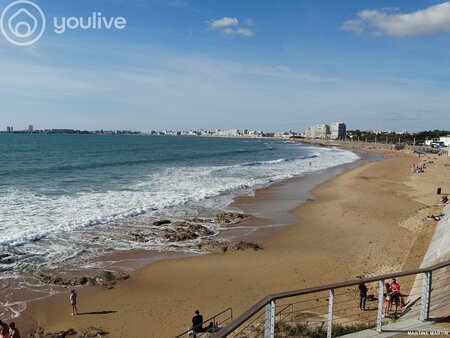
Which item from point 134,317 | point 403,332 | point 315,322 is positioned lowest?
point 134,317

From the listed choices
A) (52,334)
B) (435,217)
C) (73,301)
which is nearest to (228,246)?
(73,301)

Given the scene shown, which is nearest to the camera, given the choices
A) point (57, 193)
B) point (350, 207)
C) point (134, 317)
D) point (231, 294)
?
point (134, 317)

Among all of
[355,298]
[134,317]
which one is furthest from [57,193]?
[355,298]

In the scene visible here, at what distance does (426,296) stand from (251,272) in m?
9.10

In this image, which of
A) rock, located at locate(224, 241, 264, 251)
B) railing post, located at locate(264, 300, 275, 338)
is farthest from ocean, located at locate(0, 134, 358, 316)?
railing post, located at locate(264, 300, 275, 338)

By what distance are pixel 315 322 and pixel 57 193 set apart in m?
26.3

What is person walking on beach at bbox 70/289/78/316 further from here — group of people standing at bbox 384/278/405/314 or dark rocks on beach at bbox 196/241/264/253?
group of people standing at bbox 384/278/405/314

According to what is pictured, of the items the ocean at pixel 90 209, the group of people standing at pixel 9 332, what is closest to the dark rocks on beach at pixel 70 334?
the group of people standing at pixel 9 332

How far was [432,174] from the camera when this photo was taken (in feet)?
150

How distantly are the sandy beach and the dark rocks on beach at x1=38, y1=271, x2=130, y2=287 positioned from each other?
16.4 inches

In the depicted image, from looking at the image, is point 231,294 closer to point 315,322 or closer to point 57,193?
point 315,322

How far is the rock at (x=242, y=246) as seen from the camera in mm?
17547

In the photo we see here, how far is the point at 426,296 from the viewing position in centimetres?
619

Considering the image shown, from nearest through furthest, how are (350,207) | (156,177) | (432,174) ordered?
(350,207), (156,177), (432,174)
